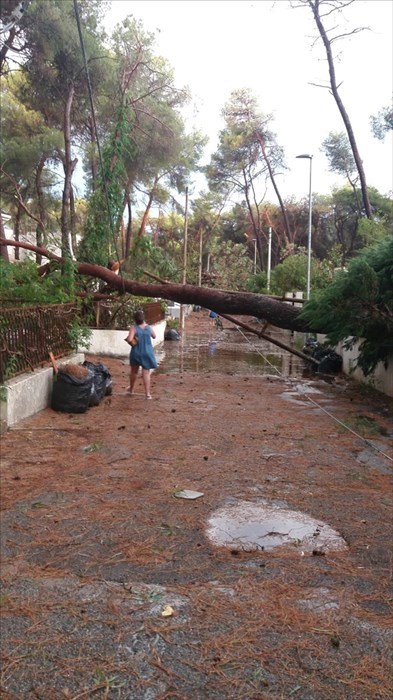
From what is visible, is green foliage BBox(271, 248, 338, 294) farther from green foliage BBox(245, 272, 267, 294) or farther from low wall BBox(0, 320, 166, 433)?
low wall BBox(0, 320, 166, 433)

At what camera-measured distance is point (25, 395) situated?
807 cm

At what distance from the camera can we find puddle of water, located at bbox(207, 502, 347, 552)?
14.3 feet

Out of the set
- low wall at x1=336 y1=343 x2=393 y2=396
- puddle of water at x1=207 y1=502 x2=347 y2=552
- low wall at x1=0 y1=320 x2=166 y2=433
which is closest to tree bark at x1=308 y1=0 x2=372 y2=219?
low wall at x1=336 y1=343 x2=393 y2=396

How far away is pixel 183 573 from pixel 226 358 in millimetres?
15505

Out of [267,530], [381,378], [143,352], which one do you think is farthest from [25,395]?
[381,378]

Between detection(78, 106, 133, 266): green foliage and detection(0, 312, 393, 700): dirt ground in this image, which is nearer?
detection(0, 312, 393, 700): dirt ground

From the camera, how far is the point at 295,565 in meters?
3.98

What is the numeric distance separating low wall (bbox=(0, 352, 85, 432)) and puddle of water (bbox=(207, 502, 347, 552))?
3527 millimetres

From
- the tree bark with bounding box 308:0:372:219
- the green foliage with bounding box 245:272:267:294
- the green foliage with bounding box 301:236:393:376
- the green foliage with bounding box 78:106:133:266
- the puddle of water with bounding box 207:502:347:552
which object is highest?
the tree bark with bounding box 308:0:372:219

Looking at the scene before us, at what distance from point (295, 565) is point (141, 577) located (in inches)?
38.5

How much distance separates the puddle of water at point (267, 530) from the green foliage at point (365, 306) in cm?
570

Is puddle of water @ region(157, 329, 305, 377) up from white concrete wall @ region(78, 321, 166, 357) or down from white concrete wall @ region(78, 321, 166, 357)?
down

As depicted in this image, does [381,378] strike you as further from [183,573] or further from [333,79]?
[333,79]

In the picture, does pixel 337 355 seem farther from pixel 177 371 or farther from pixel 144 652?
pixel 144 652
